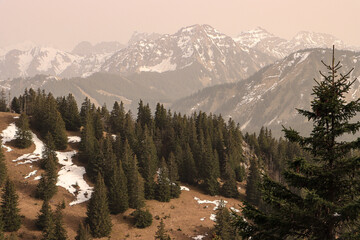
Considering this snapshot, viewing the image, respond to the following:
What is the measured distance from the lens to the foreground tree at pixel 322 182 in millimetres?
13180

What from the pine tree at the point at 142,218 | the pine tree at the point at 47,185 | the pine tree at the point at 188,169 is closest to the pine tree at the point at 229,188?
the pine tree at the point at 188,169

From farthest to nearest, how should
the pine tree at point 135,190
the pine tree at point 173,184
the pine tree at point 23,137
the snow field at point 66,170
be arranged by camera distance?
the pine tree at point 173,184, the pine tree at point 23,137, the snow field at point 66,170, the pine tree at point 135,190

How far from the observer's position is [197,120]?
5153 inches

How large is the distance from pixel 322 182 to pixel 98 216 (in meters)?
57.2

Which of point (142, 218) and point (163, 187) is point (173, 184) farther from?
point (142, 218)

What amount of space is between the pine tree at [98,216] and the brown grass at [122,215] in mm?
2533

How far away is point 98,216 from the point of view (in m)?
62.9

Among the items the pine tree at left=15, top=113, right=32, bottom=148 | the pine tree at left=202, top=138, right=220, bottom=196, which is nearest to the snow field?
the pine tree at left=15, top=113, right=32, bottom=148

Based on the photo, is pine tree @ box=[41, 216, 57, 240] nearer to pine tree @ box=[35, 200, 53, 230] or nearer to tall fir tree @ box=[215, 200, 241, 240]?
pine tree @ box=[35, 200, 53, 230]

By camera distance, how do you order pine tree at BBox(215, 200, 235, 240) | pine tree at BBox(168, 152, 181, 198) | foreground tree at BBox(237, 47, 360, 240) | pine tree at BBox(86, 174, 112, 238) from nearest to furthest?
foreground tree at BBox(237, 47, 360, 240) → pine tree at BBox(215, 200, 235, 240) → pine tree at BBox(86, 174, 112, 238) → pine tree at BBox(168, 152, 181, 198)

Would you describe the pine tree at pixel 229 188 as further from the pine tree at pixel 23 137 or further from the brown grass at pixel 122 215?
the pine tree at pixel 23 137

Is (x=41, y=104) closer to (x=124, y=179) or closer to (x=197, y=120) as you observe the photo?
(x=124, y=179)

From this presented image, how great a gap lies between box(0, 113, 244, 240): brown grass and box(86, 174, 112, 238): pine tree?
2533 millimetres

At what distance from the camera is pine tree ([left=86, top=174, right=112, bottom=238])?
62.7 meters
